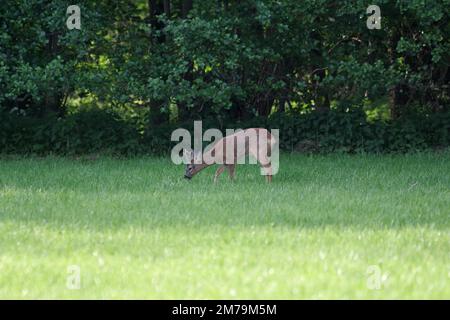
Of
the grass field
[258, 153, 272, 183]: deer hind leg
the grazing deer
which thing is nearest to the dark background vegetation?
the grass field

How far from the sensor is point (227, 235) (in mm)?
10531

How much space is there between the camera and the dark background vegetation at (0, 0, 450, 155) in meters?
21.2

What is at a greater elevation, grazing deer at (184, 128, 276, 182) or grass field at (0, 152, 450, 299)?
grazing deer at (184, 128, 276, 182)

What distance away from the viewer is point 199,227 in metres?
11.1

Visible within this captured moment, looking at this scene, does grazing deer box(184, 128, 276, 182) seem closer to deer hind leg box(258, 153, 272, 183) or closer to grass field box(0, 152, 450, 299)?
deer hind leg box(258, 153, 272, 183)

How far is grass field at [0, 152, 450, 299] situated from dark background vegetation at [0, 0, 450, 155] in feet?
13.7

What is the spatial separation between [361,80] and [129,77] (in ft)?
17.9

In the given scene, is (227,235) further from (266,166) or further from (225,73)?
(225,73)

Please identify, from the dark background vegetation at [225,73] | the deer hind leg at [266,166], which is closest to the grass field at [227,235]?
the deer hind leg at [266,166]

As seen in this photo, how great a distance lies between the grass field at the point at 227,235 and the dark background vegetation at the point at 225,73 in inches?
165

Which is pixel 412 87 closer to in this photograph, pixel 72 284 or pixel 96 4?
pixel 96 4

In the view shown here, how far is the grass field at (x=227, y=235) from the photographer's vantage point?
8.12m

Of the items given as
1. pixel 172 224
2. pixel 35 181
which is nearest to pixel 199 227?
pixel 172 224
